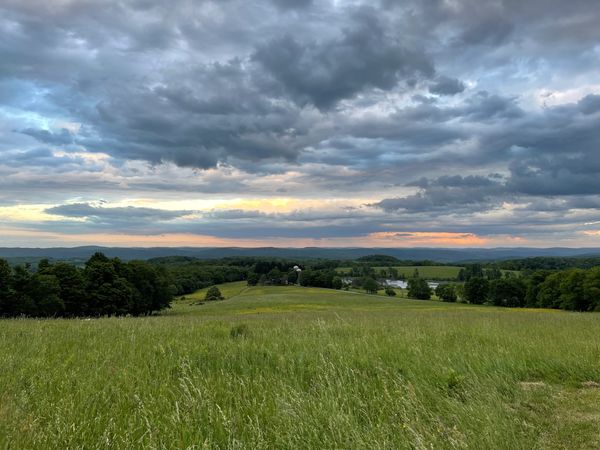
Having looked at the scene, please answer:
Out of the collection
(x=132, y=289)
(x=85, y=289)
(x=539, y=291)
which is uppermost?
(x=85, y=289)

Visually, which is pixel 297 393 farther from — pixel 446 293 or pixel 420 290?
pixel 446 293

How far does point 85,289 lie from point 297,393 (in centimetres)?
5045

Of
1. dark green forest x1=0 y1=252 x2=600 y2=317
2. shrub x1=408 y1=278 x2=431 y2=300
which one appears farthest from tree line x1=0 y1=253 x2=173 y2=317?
shrub x1=408 y1=278 x2=431 y2=300

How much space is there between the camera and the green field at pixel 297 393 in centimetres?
401

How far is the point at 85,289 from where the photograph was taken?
1881 inches

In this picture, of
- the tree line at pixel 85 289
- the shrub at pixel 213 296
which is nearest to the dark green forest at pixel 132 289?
the tree line at pixel 85 289

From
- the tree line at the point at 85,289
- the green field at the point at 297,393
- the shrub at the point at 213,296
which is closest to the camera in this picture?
the green field at the point at 297,393

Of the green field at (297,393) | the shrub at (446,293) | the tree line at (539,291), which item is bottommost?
the shrub at (446,293)

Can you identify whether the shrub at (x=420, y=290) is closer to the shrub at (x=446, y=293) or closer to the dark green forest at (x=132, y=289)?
the dark green forest at (x=132, y=289)

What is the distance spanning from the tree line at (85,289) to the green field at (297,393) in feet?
128

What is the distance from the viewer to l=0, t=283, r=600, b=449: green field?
4008mm

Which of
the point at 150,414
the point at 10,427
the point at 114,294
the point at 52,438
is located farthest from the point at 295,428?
the point at 114,294

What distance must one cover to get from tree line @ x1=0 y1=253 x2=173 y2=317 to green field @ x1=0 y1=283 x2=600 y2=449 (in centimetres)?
3910

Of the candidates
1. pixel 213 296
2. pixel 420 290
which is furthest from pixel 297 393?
pixel 420 290
